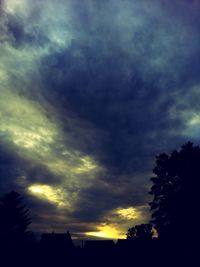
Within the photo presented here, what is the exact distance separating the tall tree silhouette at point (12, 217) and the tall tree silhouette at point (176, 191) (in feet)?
75.6

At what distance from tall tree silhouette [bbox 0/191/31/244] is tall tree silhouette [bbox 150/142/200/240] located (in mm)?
23037

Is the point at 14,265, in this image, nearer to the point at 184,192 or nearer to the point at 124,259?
the point at 124,259

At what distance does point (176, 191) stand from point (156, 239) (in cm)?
1079

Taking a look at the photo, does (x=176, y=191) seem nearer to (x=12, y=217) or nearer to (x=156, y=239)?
(x=156, y=239)

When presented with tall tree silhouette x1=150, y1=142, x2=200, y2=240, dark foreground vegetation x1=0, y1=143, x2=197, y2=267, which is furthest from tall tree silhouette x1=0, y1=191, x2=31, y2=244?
tall tree silhouette x1=150, y1=142, x2=200, y2=240

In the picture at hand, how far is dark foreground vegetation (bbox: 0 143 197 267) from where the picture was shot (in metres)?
38.5

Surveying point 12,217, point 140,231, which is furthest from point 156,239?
point 140,231

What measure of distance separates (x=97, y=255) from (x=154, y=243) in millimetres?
9198

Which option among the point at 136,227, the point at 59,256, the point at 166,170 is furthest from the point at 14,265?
the point at 136,227

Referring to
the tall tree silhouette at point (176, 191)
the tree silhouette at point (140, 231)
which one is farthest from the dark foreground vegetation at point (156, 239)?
the tree silhouette at point (140, 231)

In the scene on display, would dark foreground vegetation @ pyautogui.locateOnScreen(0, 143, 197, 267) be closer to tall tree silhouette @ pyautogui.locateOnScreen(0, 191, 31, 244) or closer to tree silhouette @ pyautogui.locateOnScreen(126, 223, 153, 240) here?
tall tree silhouette @ pyautogui.locateOnScreen(0, 191, 31, 244)

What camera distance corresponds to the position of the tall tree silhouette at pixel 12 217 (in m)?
53.5

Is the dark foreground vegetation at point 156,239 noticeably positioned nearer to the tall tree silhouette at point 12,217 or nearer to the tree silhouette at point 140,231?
the tall tree silhouette at point 12,217

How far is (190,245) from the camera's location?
1417 inches
